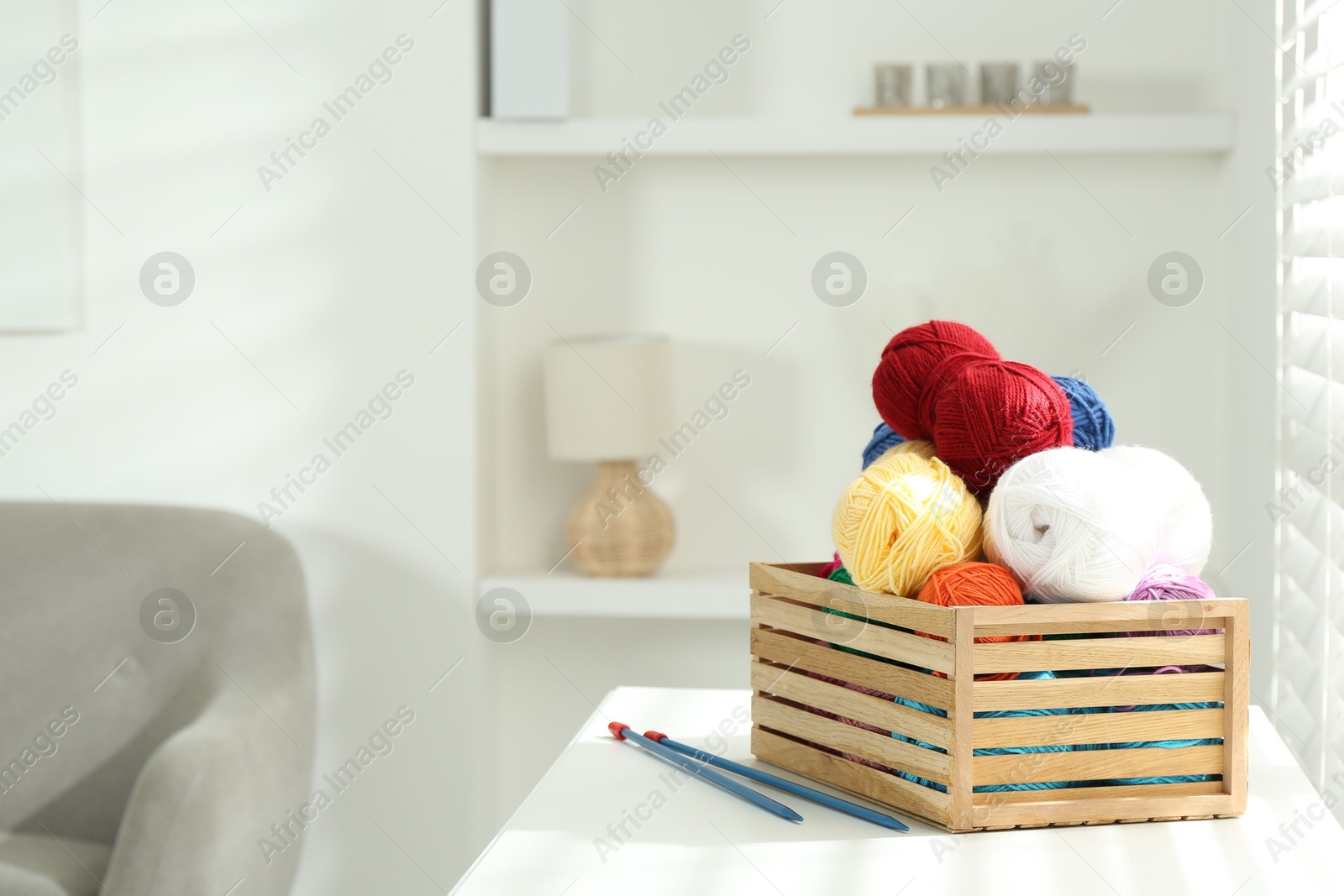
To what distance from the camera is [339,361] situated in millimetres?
1734

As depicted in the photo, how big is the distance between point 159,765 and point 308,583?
47cm

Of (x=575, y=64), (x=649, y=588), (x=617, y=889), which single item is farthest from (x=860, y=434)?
(x=617, y=889)

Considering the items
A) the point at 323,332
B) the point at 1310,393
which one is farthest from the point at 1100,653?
the point at 323,332

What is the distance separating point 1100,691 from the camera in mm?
740

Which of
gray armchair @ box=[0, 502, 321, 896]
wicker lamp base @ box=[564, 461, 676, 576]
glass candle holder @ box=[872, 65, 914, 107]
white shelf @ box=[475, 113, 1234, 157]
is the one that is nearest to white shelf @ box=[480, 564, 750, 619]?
wicker lamp base @ box=[564, 461, 676, 576]

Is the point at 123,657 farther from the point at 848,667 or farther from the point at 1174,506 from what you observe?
the point at 1174,506

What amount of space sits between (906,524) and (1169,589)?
186 mm

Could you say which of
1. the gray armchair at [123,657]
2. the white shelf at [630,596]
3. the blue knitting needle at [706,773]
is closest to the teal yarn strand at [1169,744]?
the blue knitting needle at [706,773]

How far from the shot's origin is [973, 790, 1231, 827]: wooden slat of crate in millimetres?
728

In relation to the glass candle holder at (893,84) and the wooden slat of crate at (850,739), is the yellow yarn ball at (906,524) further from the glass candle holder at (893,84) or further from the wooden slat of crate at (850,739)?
the glass candle holder at (893,84)

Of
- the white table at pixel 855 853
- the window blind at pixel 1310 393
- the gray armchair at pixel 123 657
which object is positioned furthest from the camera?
the gray armchair at pixel 123 657

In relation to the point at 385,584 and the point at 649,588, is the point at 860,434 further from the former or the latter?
the point at 385,584

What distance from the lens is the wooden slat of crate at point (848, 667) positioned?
735mm

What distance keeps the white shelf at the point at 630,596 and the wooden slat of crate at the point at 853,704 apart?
0.81 metres
